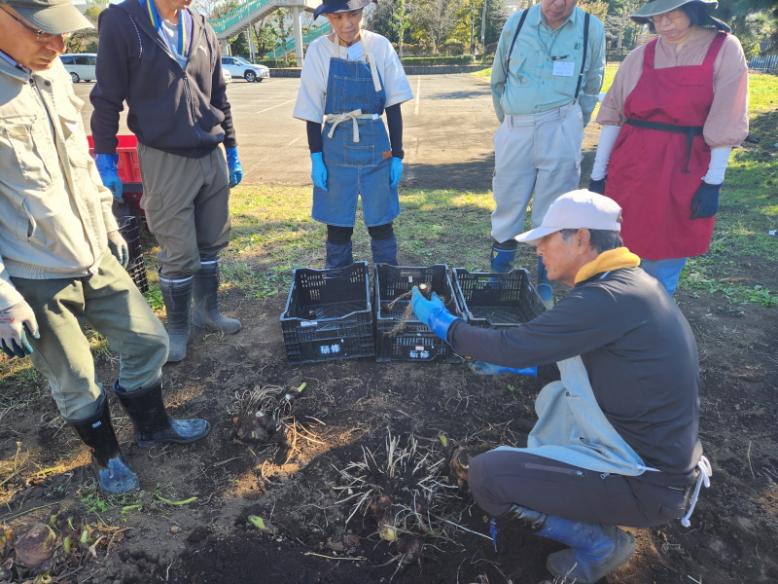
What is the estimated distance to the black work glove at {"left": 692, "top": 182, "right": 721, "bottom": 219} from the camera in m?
2.93

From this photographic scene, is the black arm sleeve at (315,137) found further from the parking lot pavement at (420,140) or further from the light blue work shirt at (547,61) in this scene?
the parking lot pavement at (420,140)

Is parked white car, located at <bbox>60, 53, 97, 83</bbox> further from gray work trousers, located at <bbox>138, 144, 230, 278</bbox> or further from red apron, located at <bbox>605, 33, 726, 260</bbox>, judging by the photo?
red apron, located at <bbox>605, 33, 726, 260</bbox>

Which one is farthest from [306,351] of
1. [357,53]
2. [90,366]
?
[357,53]

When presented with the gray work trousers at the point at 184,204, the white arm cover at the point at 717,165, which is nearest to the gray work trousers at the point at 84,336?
the gray work trousers at the point at 184,204

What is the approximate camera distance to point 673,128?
9.68 ft

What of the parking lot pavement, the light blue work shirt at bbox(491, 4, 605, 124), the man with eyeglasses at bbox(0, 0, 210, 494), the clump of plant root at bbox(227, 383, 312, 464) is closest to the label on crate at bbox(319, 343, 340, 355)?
the clump of plant root at bbox(227, 383, 312, 464)

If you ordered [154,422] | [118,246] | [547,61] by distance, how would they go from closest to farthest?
[118,246] → [154,422] → [547,61]

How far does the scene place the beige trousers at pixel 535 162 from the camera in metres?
3.59

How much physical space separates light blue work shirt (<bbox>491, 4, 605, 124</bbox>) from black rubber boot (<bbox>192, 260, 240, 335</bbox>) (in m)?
2.57

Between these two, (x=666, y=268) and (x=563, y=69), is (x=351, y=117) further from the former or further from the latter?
(x=666, y=268)

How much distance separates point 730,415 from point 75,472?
371cm

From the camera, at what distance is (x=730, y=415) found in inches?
117

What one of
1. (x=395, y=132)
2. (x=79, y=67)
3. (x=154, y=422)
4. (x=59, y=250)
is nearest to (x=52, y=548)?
(x=154, y=422)

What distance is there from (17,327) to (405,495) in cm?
177
